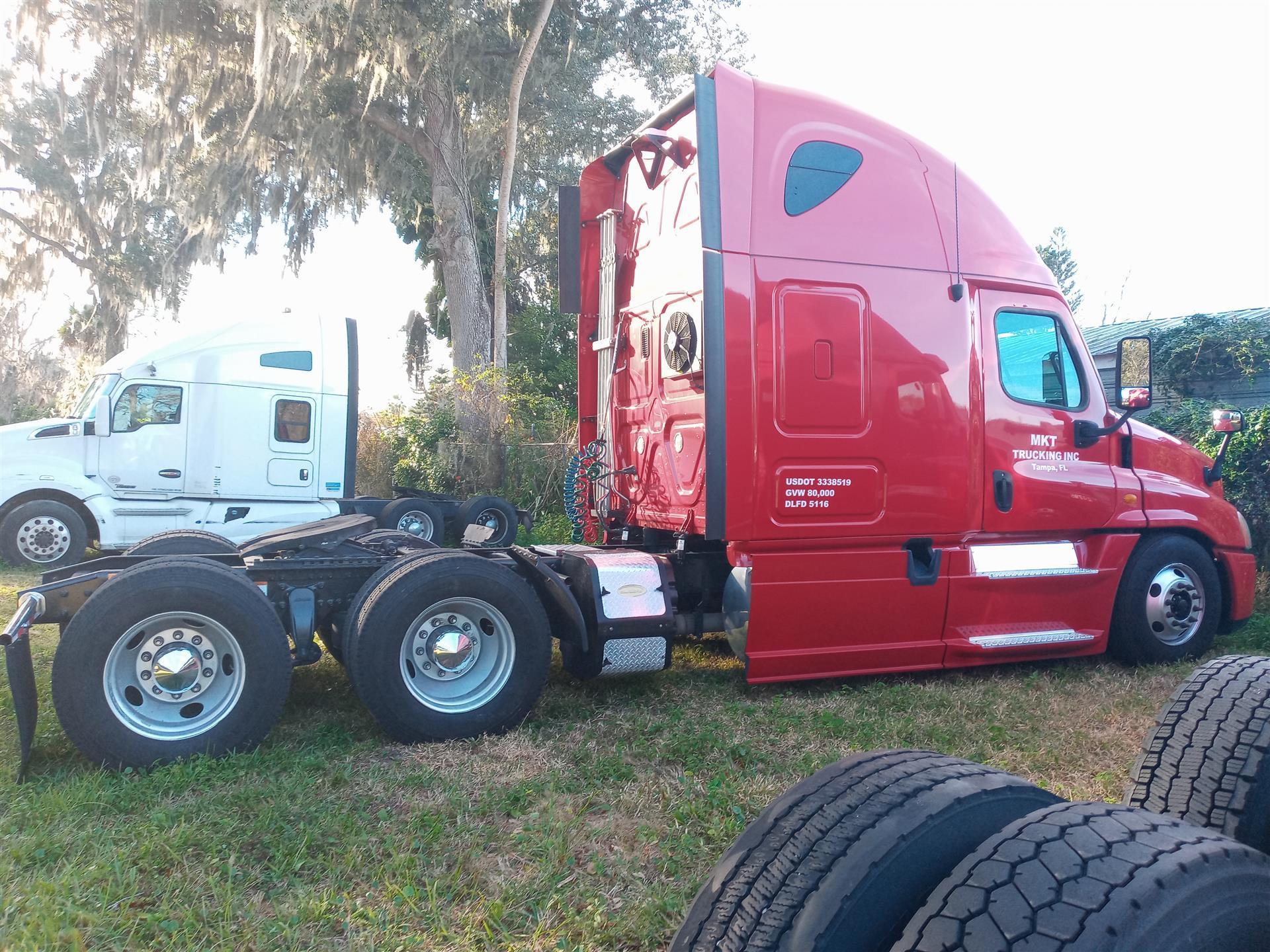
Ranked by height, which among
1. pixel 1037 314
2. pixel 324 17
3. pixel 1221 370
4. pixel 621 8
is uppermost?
pixel 621 8

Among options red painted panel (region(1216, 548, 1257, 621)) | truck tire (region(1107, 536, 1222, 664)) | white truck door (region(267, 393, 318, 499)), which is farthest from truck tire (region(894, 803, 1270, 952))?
white truck door (region(267, 393, 318, 499))

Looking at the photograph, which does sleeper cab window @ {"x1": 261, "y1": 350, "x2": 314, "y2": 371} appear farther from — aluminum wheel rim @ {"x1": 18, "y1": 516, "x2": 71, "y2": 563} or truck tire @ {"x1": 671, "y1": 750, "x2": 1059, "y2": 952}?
truck tire @ {"x1": 671, "y1": 750, "x2": 1059, "y2": 952}

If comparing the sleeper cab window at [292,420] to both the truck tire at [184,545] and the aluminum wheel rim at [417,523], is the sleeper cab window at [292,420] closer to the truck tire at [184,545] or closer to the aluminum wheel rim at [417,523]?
the aluminum wheel rim at [417,523]

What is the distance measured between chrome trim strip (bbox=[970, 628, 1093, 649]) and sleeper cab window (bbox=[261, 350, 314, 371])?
875 centimetres

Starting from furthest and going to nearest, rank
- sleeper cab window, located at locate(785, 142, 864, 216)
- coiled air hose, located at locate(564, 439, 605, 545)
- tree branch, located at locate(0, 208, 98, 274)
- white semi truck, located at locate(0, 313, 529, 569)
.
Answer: tree branch, located at locate(0, 208, 98, 274) < white semi truck, located at locate(0, 313, 529, 569) < coiled air hose, located at locate(564, 439, 605, 545) < sleeper cab window, located at locate(785, 142, 864, 216)

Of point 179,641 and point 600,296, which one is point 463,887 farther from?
point 600,296

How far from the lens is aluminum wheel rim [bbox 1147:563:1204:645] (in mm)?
5996

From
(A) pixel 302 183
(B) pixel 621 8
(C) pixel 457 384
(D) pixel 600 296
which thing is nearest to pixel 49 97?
(A) pixel 302 183

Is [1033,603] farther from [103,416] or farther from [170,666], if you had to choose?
[103,416]

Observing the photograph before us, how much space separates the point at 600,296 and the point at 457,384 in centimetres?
723

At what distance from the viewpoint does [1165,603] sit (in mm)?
6020

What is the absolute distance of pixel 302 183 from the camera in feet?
58.7

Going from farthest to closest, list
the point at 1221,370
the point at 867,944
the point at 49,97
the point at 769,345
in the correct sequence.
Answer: the point at 49,97
the point at 1221,370
the point at 769,345
the point at 867,944

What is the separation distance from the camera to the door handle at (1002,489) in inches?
215
